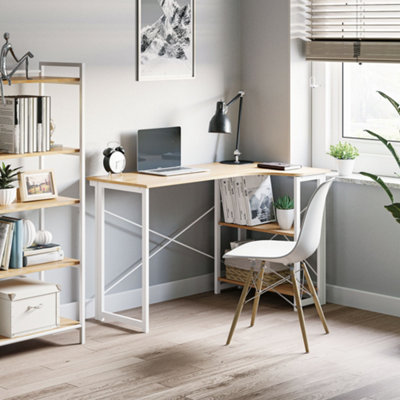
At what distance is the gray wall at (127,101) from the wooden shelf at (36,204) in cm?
36

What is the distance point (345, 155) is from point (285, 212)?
0.48 metres

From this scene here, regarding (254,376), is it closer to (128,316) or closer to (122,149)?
(128,316)

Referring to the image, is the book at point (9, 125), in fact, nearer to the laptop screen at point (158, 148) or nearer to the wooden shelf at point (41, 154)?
the wooden shelf at point (41, 154)

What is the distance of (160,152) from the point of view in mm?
4723

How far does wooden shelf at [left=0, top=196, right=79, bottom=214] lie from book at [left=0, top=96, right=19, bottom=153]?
0.26 meters

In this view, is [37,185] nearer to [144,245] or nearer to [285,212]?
[144,245]

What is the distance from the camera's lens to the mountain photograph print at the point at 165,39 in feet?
15.3

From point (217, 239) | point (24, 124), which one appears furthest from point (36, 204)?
point (217, 239)

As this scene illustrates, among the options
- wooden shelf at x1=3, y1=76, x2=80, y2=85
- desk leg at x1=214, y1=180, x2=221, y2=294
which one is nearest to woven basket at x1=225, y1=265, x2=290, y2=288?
desk leg at x1=214, y1=180, x2=221, y2=294

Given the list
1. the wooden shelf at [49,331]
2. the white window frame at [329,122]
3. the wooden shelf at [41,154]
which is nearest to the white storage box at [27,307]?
the wooden shelf at [49,331]

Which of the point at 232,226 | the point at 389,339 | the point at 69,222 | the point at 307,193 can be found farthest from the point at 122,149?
the point at 389,339

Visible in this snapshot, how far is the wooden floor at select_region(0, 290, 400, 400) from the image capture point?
3514 millimetres

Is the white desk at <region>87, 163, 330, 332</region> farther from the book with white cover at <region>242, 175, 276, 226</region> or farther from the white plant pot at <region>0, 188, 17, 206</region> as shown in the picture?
the white plant pot at <region>0, 188, 17, 206</region>

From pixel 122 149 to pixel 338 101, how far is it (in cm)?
137
